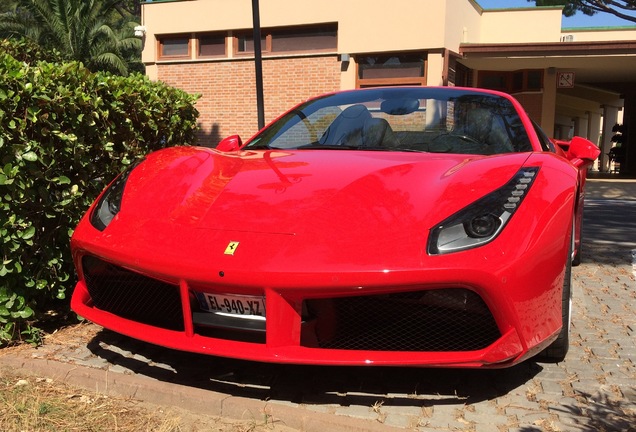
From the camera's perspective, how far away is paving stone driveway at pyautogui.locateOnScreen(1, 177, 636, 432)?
7.64ft

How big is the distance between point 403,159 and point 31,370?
2.02 meters

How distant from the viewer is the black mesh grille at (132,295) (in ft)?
8.22

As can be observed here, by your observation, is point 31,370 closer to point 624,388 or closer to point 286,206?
point 286,206

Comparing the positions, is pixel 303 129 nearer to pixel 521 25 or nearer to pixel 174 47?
pixel 174 47

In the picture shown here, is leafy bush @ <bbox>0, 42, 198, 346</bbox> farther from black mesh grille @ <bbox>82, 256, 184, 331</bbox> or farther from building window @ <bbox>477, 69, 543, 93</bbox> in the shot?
building window @ <bbox>477, 69, 543, 93</bbox>

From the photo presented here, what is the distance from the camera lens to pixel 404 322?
2.26 metres

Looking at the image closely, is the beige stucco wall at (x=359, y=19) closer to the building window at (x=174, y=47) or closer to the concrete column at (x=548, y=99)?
the building window at (x=174, y=47)

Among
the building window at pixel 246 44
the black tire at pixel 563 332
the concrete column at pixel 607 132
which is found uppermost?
the building window at pixel 246 44

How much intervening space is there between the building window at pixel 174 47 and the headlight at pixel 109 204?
15.7 meters

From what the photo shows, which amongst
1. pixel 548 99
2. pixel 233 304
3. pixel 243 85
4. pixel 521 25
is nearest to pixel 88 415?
pixel 233 304

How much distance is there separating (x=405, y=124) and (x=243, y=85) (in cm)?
1410

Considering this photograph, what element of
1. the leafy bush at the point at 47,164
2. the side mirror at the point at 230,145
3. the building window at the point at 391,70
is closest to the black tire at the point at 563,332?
the side mirror at the point at 230,145

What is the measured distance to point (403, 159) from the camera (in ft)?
9.59

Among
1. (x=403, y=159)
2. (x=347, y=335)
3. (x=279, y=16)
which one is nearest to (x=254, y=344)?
(x=347, y=335)
